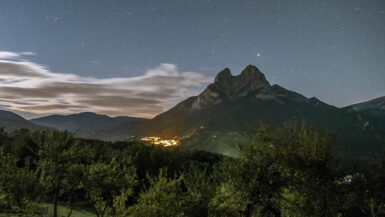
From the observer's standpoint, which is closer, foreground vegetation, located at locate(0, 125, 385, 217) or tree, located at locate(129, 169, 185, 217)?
tree, located at locate(129, 169, 185, 217)

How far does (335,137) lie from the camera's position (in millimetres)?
27375

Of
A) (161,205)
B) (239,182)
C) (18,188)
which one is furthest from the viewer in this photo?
(239,182)

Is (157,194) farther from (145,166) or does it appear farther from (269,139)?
(145,166)

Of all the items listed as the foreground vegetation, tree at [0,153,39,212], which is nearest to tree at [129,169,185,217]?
the foreground vegetation

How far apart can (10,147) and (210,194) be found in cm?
6517

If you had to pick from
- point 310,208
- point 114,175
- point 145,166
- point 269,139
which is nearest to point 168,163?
point 145,166

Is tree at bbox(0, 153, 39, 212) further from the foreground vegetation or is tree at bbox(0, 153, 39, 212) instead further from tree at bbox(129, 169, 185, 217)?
tree at bbox(129, 169, 185, 217)

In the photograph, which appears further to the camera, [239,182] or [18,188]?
[239,182]

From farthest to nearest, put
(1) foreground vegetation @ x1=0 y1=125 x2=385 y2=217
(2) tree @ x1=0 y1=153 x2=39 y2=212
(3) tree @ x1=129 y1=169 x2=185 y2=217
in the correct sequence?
(2) tree @ x1=0 y1=153 x2=39 y2=212 → (1) foreground vegetation @ x1=0 y1=125 x2=385 y2=217 → (3) tree @ x1=129 y1=169 x2=185 y2=217

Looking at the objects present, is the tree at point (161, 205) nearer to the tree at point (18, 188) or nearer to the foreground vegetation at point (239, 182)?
the foreground vegetation at point (239, 182)

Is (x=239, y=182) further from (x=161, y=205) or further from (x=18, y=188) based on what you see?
(x=18, y=188)

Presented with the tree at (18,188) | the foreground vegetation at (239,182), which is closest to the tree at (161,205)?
the foreground vegetation at (239,182)

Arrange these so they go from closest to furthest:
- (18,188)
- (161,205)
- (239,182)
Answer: (161,205)
(18,188)
(239,182)

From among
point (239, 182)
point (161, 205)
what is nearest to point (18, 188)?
point (161, 205)
